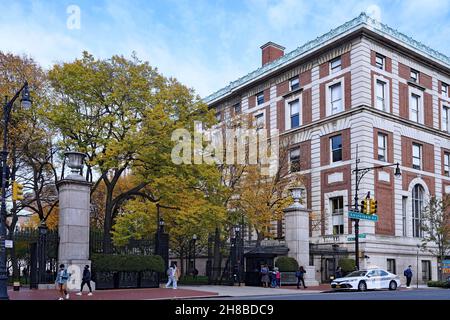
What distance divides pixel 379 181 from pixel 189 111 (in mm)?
19545

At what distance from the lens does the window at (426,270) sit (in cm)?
4653

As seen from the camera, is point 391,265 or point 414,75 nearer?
point 391,265

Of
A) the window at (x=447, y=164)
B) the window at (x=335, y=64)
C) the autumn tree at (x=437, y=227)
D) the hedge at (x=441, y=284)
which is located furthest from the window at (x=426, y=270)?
the window at (x=335, y=64)

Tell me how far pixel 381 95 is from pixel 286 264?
19.2m

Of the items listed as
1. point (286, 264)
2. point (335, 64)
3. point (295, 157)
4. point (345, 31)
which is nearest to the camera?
point (286, 264)

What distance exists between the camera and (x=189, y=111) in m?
33.3

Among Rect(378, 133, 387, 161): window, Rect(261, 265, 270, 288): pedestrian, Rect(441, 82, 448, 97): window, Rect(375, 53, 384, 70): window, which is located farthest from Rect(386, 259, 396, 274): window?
Rect(441, 82, 448, 97): window

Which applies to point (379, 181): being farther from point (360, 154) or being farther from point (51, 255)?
point (51, 255)

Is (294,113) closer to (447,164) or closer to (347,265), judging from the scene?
(447,164)

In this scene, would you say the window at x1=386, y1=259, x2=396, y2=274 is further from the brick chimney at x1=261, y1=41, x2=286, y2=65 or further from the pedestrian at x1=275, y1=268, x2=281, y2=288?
the brick chimney at x1=261, y1=41, x2=286, y2=65

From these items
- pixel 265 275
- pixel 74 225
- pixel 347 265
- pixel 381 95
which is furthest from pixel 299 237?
pixel 381 95

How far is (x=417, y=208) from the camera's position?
4812 cm
